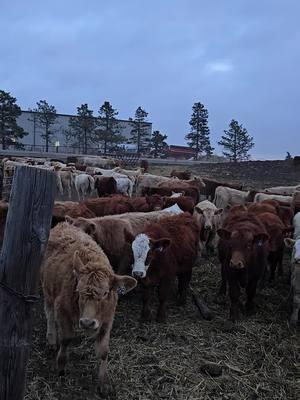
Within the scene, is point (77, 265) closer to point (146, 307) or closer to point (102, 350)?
point (102, 350)

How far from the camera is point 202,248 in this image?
10148 millimetres

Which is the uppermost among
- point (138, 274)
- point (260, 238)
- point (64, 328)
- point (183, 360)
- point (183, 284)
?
point (260, 238)

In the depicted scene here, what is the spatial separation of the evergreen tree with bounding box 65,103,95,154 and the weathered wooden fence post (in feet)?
201

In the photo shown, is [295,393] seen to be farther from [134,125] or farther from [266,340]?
[134,125]

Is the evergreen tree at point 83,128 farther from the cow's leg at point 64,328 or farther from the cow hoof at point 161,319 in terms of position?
the cow's leg at point 64,328

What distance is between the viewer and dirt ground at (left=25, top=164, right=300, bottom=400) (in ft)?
14.6

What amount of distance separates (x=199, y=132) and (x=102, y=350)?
6581cm

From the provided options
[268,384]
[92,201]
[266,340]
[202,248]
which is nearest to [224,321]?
[266,340]

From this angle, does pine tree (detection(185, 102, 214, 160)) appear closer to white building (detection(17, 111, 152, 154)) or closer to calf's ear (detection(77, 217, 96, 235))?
white building (detection(17, 111, 152, 154))

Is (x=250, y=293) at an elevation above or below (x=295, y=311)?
above

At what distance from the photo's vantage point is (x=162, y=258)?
20.8 ft

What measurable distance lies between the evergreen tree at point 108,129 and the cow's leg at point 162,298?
55.7 meters

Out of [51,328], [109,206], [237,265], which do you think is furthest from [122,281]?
[109,206]

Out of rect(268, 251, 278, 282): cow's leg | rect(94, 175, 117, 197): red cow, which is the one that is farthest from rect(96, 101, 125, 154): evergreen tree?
rect(268, 251, 278, 282): cow's leg
